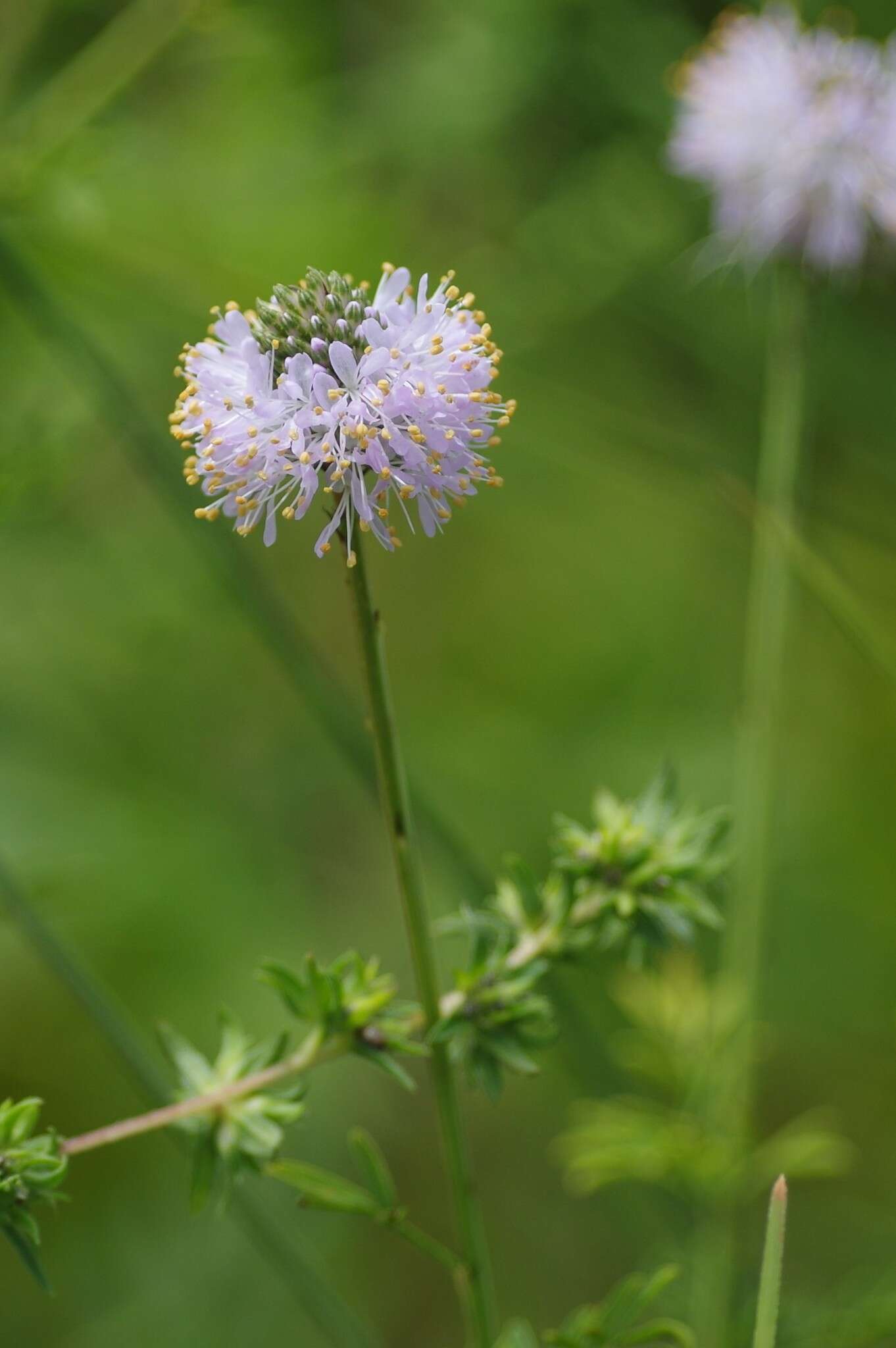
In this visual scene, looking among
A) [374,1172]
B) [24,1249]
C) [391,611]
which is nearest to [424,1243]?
[374,1172]

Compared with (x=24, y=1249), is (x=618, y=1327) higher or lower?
lower

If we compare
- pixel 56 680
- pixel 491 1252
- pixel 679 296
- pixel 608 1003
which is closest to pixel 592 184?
pixel 679 296

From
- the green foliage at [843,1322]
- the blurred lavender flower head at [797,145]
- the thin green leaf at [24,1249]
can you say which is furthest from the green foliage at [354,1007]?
the blurred lavender flower head at [797,145]

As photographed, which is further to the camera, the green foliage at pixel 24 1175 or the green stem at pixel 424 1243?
the green stem at pixel 424 1243

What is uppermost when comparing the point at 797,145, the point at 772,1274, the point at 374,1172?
the point at 797,145

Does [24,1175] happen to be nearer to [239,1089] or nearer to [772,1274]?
[239,1089]

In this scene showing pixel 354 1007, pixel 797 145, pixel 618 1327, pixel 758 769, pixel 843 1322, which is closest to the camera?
pixel 354 1007

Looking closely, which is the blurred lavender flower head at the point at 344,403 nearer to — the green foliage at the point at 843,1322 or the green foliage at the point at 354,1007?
the green foliage at the point at 354,1007
